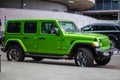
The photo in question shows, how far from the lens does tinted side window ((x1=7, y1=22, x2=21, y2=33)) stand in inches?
684

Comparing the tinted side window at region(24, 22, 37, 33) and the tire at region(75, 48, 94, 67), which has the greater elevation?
the tinted side window at region(24, 22, 37, 33)

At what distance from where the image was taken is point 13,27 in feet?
57.6

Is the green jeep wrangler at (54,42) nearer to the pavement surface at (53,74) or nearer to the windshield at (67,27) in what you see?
the windshield at (67,27)

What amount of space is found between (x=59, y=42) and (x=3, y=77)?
187 inches

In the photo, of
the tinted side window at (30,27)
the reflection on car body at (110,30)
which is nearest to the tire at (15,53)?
the tinted side window at (30,27)

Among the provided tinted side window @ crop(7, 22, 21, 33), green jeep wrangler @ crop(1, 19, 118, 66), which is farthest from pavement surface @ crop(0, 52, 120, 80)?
tinted side window @ crop(7, 22, 21, 33)

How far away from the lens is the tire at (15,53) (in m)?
17.1

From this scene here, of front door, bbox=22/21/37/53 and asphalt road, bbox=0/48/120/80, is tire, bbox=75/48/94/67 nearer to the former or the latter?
asphalt road, bbox=0/48/120/80

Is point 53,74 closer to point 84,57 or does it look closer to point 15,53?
point 84,57

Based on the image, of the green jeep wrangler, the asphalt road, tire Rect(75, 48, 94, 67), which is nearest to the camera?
the asphalt road

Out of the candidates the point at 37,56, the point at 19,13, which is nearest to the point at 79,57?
the point at 37,56

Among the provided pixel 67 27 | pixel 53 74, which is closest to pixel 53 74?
pixel 53 74

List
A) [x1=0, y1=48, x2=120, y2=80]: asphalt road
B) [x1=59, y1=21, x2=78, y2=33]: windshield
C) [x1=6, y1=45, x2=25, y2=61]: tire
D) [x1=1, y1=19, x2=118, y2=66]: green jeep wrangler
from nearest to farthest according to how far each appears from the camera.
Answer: [x1=0, y1=48, x2=120, y2=80]: asphalt road
[x1=1, y1=19, x2=118, y2=66]: green jeep wrangler
[x1=59, y1=21, x2=78, y2=33]: windshield
[x1=6, y1=45, x2=25, y2=61]: tire

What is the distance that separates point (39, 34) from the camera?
16625mm
